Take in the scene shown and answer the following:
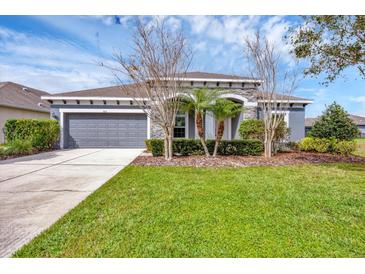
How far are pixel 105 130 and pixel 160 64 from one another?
761 centimetres

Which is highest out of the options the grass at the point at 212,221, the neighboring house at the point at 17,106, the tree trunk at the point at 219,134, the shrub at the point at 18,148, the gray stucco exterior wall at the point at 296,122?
the neighboring house at the point at 17,106

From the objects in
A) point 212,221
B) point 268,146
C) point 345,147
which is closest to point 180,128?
point 268,146

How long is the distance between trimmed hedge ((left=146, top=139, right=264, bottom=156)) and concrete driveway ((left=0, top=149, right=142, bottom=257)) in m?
2.61

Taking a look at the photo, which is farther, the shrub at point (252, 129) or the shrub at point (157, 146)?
the shrub at point (252, 129)

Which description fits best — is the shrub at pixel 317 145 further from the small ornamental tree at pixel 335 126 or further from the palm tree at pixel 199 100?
the palm tree at pixel 199 100

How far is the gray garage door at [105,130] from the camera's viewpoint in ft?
47.0

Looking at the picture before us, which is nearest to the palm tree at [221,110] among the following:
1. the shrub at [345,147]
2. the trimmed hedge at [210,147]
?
the trimmed hedge at [210,147]

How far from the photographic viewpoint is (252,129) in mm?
11477

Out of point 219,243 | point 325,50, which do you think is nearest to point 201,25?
point 325,50

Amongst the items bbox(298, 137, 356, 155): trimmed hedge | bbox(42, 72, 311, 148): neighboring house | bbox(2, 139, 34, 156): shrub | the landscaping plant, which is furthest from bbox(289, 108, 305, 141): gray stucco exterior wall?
bbox(2, 139, 34, 156): shrub

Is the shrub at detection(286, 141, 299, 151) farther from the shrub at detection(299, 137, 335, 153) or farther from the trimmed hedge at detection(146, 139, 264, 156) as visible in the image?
the trimmed hedge at detection(146, 139, 264, 156)

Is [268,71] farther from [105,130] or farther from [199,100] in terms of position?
[105,130]

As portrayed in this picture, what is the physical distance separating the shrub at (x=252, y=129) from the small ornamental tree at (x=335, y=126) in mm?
3660
